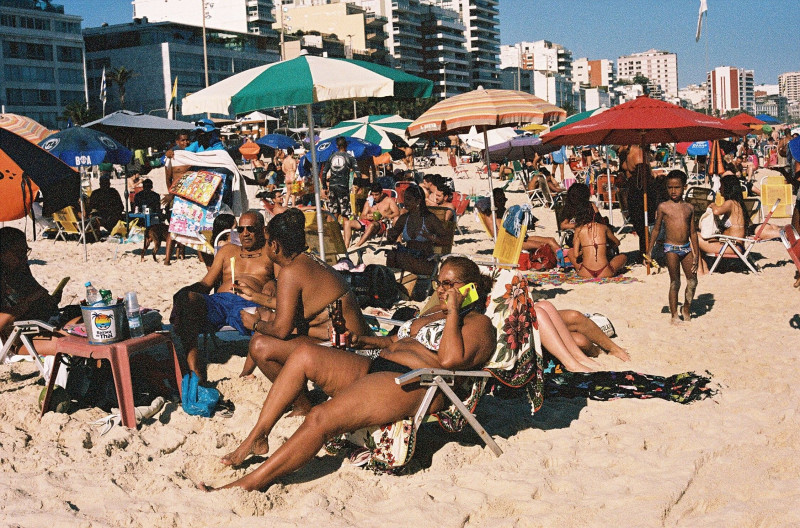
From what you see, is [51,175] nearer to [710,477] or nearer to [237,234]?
[237,234]

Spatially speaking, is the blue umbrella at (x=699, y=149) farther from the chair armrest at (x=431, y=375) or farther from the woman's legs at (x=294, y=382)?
the woman's legs at (x=294, y=382)

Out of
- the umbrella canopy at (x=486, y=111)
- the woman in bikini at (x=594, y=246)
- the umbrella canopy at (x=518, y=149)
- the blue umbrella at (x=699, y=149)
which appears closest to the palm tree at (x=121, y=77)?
the blue umbrella at (x=699, y=149)

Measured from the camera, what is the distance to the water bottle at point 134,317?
14.0 feet

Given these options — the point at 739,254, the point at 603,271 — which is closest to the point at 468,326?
the point at 603,271

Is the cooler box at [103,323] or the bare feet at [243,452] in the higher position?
the cooler box at [103,323]

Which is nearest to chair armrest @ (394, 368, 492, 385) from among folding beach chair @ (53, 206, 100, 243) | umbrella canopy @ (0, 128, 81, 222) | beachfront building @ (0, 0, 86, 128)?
umbrella canopy @ (0, 128, 81, 222)

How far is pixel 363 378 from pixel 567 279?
509 centimetres

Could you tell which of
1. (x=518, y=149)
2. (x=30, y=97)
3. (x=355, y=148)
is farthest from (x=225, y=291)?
(x=30, y=97)

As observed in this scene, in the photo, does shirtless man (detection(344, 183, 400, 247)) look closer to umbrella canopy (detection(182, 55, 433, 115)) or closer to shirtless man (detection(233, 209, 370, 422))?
umbrella canopy (detection(182, 55, 433, 115))

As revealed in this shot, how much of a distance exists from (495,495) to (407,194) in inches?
192

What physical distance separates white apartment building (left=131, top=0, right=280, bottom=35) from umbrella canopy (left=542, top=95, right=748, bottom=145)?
83.8 meters

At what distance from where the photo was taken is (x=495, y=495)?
3.47 meters

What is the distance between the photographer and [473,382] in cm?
382

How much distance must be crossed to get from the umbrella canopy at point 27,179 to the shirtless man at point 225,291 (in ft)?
3.04
